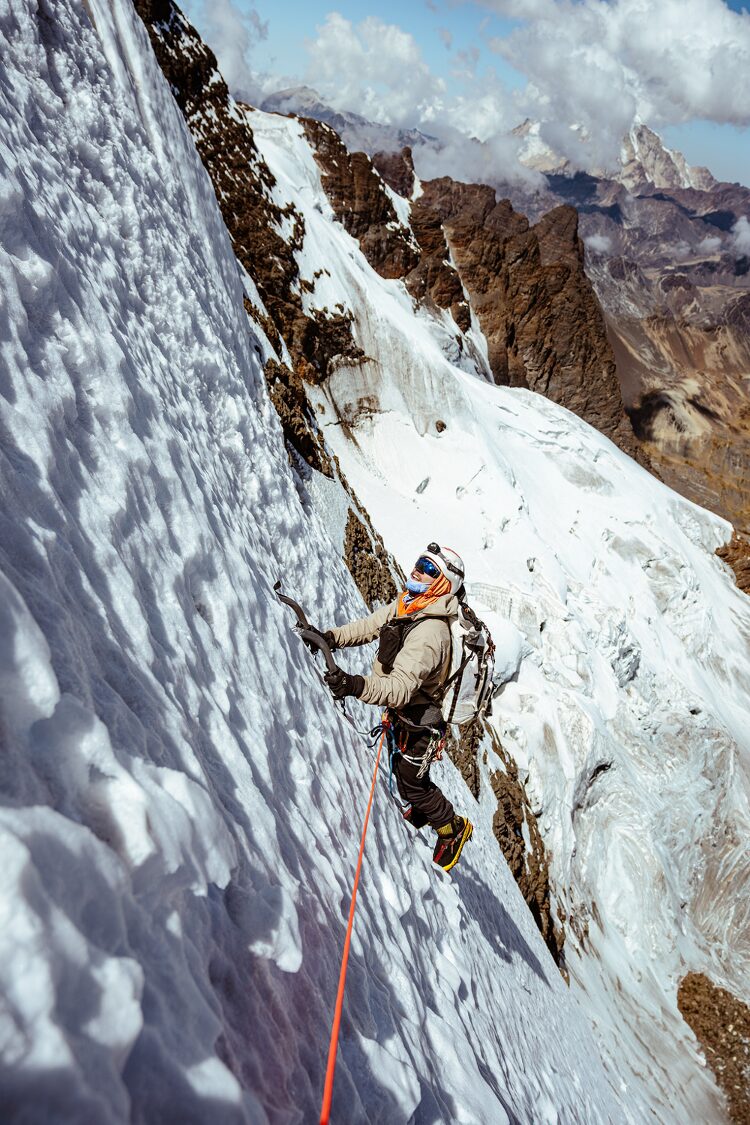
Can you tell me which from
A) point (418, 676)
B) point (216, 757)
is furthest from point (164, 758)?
point (418, 676)

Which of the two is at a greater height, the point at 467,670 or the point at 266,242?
the point at 266,242

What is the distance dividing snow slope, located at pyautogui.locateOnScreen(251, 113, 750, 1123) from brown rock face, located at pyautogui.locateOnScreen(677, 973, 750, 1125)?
0.44 metres

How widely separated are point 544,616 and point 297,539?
11.8 meters

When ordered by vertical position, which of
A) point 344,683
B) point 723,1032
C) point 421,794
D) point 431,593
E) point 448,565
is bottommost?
point 723,1032

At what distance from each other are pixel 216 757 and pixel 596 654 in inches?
682

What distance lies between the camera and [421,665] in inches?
190

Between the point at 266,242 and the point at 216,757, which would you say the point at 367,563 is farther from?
the point at 266,242

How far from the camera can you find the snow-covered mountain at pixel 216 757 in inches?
75.0

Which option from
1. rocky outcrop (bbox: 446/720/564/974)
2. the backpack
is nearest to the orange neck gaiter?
the backpack

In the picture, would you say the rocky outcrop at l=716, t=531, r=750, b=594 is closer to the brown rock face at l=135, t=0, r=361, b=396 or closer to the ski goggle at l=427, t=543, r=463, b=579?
the brown rock face at l=135, t=0, r=361, b=396

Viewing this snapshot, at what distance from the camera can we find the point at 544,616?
713 inches

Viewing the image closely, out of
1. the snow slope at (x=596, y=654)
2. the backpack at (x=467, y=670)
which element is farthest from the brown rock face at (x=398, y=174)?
the backpack at (x=467, y=670)

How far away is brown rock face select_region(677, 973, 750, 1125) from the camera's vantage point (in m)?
14.4

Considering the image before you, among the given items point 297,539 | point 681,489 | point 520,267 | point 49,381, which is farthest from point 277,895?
point 681,489
